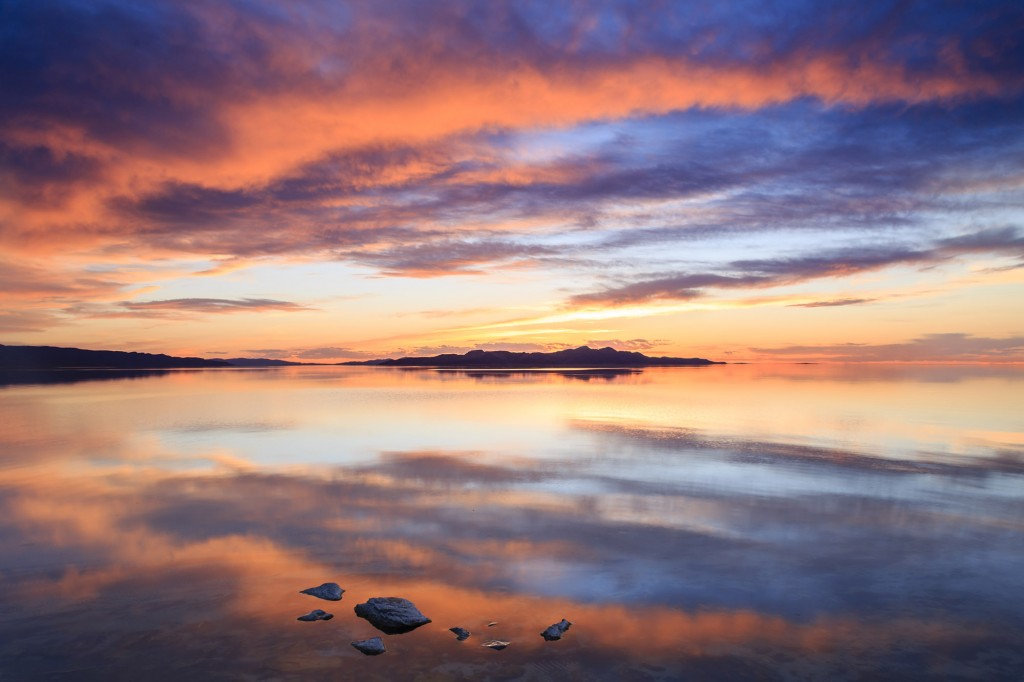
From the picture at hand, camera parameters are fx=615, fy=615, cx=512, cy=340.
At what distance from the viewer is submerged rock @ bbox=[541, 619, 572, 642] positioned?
353 inches

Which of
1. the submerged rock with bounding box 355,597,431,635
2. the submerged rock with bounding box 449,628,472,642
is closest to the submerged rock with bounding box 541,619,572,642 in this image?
the submerged rock with bounding box 449,628,472,642

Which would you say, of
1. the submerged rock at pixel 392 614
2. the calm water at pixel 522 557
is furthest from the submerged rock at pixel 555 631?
the submerged rock at pixel 392 614

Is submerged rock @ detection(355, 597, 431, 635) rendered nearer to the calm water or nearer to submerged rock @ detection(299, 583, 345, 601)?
the calm water

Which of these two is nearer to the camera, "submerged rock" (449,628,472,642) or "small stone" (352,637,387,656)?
"small stone" (352,637,387,656)

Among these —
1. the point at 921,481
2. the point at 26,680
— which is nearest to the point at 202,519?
the point at 26,680

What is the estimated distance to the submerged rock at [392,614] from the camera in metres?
9.20

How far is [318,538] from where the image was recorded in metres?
13.4

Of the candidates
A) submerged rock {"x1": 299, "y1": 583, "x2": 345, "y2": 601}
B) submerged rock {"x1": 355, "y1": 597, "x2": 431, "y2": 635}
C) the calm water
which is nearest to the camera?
the calm water

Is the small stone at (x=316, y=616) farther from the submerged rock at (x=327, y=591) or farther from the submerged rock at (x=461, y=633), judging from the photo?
the submerged rock at (x=461, y=633)

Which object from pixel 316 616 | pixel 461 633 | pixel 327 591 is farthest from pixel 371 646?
pixel 327 591

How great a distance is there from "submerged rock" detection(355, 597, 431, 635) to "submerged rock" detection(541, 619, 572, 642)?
1.84 m

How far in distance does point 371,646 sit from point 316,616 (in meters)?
1.41

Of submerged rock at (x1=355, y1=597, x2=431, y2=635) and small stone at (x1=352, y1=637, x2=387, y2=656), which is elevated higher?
submerged rock at (x1=355, y1=597, x2=431, y2=635)

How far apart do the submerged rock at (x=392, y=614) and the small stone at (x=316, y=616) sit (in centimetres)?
44
